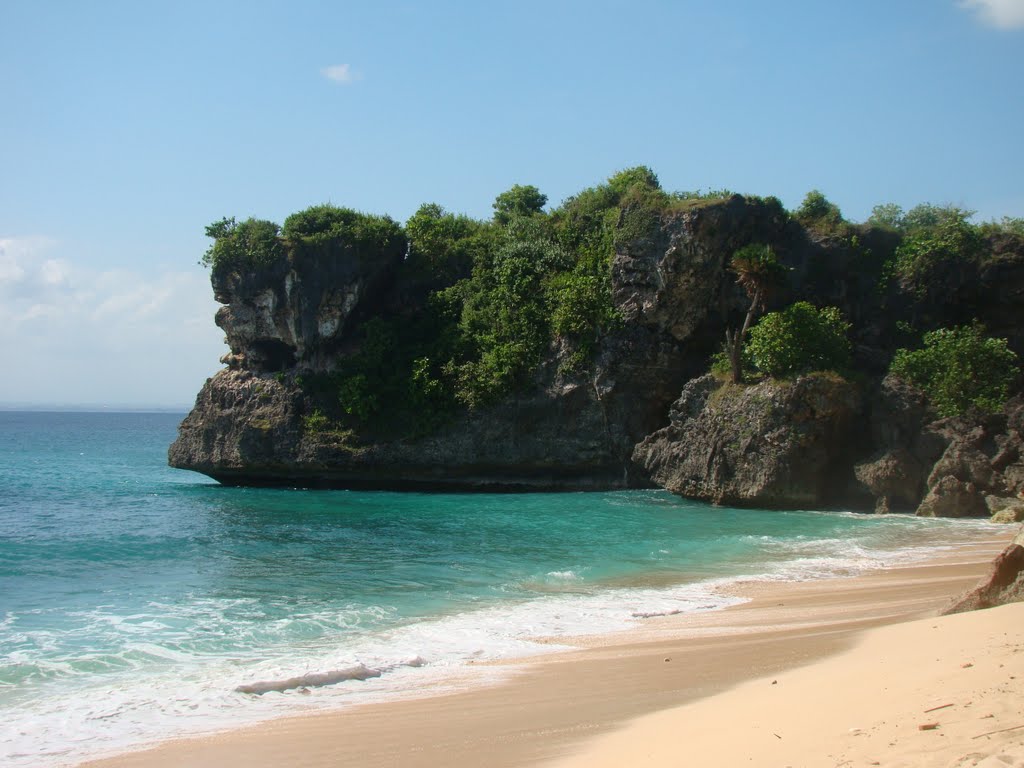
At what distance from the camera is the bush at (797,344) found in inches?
981

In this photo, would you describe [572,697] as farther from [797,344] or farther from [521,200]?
[521,200]

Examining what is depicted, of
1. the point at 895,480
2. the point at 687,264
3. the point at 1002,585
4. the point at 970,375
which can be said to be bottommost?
the point at 1002,585

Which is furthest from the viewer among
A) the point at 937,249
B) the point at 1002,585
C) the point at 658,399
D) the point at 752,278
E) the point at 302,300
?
the point at 302,300

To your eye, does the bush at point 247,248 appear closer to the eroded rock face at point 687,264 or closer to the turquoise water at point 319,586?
the turquoise water at point 319,586

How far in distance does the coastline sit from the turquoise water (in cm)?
62

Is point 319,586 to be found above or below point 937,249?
below

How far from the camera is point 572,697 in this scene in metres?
8.09

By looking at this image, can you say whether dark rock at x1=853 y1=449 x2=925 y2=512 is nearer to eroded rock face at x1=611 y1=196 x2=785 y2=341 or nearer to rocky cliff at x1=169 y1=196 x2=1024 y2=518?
rocky cliff at x1=169 y1=196 x2=1024 y2=518

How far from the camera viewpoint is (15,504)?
27.5 meters

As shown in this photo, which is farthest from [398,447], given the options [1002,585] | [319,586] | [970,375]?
[1002,585]

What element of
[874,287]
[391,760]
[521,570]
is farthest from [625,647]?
[874,287]

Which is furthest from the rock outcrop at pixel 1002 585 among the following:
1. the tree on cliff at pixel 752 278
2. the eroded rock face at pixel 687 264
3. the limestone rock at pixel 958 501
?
the eroded rock face at pixel 687 264

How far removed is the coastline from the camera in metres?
6.84

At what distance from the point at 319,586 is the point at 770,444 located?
15129mm
